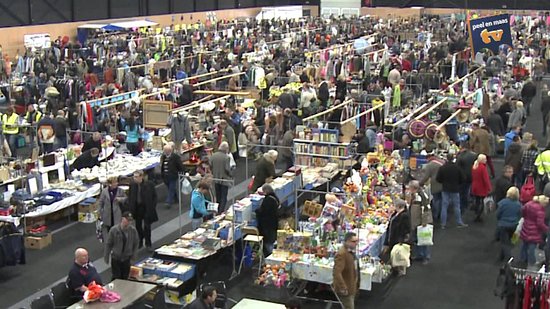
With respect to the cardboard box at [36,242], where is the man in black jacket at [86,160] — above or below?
above

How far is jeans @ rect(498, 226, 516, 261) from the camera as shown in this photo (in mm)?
12016

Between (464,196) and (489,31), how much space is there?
6.94 metres

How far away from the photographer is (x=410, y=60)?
89.0ft

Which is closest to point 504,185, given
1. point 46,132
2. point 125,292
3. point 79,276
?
point 125,292

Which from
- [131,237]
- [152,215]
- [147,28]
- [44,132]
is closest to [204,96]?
[44,132]

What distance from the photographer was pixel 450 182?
13492 mm

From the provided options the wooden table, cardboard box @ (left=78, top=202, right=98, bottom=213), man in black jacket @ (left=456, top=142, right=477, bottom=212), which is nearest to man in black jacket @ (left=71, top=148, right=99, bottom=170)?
cardboard box @ (left=78, top=202, right=98, bottom=213)

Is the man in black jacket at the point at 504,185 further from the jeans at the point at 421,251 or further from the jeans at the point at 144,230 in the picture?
the jeans at the point at 144,230

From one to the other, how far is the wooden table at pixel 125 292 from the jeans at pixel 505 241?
5.69 metres

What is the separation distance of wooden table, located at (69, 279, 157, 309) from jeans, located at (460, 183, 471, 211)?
6953 millimetres

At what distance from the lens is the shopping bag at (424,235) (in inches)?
470

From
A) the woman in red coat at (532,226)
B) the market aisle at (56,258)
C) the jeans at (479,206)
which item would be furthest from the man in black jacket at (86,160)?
the woman in red coat at (532,226)

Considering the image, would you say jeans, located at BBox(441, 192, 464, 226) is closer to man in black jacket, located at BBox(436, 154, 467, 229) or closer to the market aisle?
man in black jacket, located at BBox(436, 154, 467, 229)

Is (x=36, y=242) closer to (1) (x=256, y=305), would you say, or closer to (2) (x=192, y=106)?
(1) (x=256, y=305)
